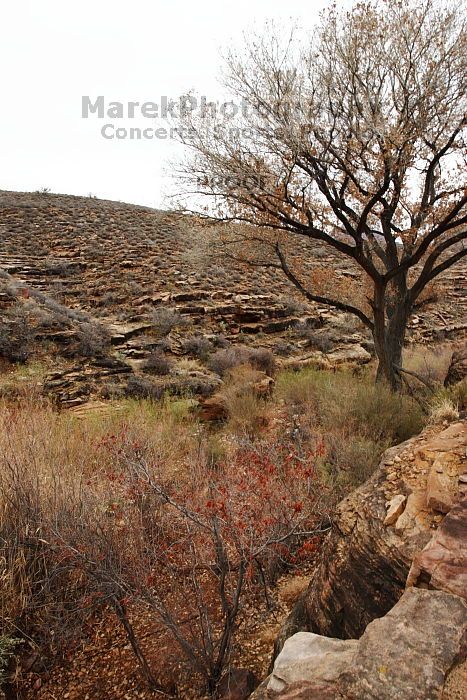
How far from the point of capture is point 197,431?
645 cm

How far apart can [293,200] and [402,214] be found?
2274 millimetres

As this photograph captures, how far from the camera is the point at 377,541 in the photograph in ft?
7.51

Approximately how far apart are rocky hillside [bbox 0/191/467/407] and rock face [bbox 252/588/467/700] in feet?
22.0

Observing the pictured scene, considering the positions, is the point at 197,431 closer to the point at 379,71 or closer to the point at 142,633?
the point at 142,633

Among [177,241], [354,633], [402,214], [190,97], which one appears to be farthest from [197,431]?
[177,241]

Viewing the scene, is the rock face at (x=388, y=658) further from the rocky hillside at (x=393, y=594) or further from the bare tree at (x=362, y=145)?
the bare tree at (x=362, y=145)

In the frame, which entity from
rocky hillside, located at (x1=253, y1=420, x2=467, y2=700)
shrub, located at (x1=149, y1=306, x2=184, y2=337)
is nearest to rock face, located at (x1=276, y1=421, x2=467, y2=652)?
rocky hillside, located at (x1=253, y1=420, x2=467, y2=700)

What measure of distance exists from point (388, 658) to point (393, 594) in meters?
0.89

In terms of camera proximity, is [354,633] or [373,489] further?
[373,489]

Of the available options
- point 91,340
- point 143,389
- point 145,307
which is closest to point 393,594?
point 143,389

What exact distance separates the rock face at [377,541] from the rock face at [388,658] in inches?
22.3

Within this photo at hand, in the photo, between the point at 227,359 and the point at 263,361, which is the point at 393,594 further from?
the point at 263,361

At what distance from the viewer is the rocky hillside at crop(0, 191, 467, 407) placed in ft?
29.7

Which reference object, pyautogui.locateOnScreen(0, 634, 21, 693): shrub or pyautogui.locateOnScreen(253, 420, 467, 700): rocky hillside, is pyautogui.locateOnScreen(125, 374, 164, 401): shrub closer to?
pyautogui.locateOnScreen(0, 634, 21, 693): shrub
